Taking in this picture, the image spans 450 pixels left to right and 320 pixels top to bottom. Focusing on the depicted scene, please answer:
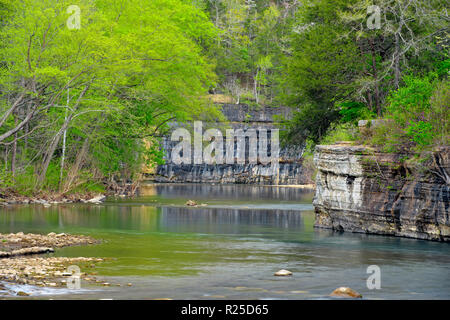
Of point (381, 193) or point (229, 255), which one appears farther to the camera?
point (381, 193)

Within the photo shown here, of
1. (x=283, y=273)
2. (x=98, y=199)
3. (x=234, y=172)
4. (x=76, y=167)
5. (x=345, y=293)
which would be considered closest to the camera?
(x=345, y=293)

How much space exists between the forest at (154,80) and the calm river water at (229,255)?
4.74 meters

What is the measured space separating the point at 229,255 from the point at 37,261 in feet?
20.1

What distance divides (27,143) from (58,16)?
583 inches

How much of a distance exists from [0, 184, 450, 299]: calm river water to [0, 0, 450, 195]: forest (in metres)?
4.74

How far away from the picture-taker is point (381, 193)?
29516 millimetres

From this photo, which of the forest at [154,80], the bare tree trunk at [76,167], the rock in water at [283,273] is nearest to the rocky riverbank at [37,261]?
the rock in water at [283,273]

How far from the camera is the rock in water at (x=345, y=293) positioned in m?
15.9

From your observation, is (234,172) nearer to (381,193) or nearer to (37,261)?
(381,193)

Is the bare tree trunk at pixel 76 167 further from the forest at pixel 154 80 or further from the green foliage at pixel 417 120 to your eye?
the green foliage at pixel 417 120

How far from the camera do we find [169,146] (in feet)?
290

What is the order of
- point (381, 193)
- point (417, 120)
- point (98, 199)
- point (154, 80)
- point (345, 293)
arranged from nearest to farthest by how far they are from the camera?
point (345, 293)
point (417, 120)
point (381, 193)
point (98, 199)
point (154, 80)

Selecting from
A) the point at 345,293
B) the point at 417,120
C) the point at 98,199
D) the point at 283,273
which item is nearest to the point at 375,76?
the point at 417,120
